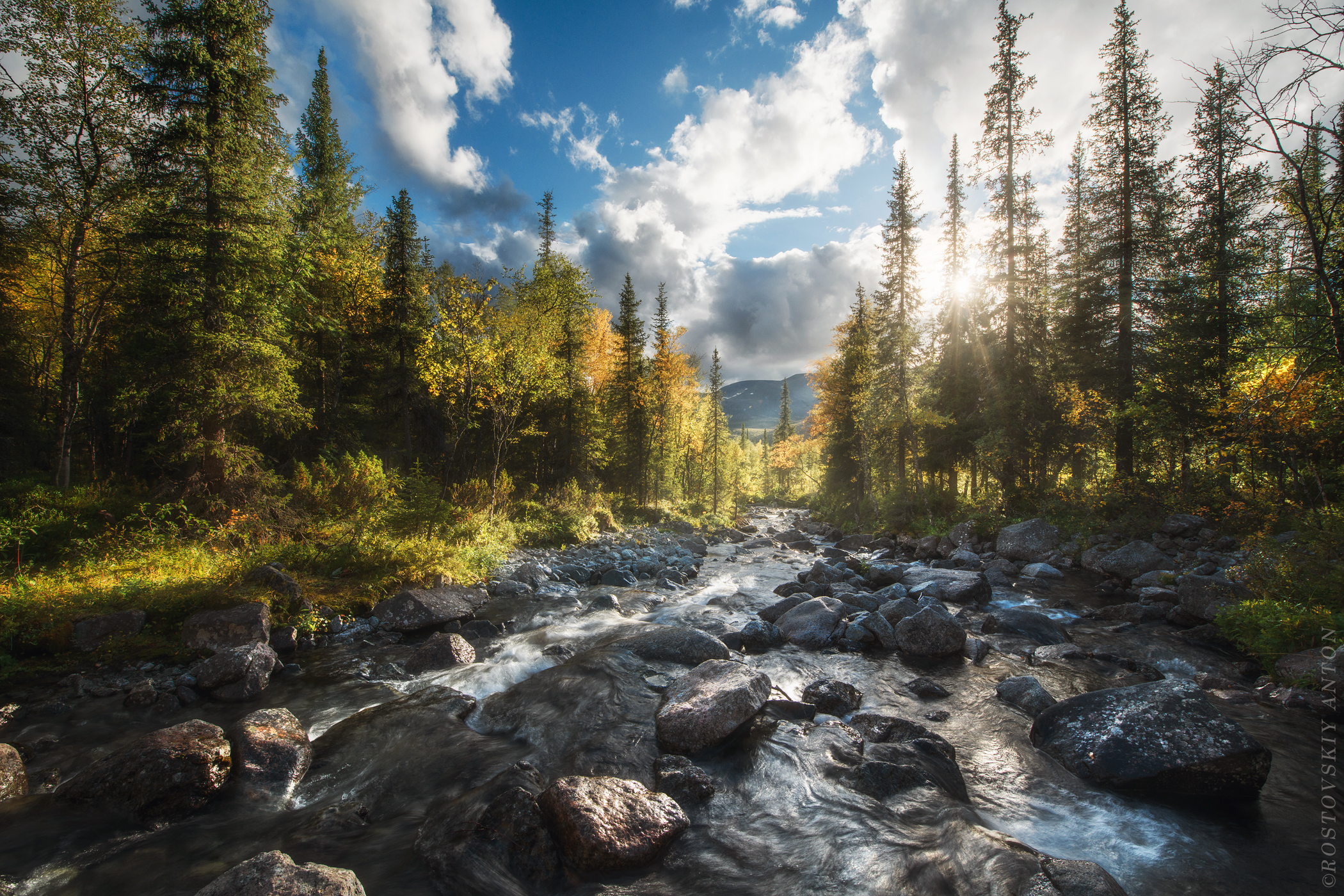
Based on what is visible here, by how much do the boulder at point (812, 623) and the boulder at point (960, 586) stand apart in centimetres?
376

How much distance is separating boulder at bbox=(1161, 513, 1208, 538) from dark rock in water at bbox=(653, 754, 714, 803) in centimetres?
1729

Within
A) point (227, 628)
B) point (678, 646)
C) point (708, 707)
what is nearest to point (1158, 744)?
point (708, 707)

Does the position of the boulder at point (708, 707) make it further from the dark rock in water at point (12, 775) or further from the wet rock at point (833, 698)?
the dark rock in water at point (12, 775)

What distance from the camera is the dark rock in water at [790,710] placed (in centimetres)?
620

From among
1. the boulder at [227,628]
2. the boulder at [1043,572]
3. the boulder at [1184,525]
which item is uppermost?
the boulder at [1184,525]

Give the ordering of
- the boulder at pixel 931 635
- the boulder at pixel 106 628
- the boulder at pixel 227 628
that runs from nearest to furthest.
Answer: the boulder at pixel 106 628 < the boulder at pixel 227 628 < the boulder at pixel 931 635

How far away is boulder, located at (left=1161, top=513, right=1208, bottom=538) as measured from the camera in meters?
13.8

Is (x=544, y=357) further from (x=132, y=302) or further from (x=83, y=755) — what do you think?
(x=83, y=755)

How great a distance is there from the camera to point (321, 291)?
21.4m

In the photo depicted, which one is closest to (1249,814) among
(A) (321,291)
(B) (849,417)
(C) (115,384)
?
(C) (115,384)

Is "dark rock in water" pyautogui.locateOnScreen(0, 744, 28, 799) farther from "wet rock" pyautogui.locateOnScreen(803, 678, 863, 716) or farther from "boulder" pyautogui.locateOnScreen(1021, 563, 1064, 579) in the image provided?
"boulder" pyautogui.locateOnScreen(1021, 563, 1064, 579)

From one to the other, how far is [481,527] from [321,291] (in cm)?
1503

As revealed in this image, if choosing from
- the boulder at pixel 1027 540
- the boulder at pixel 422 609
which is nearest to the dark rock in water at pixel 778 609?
the boulder at pixel 422 609

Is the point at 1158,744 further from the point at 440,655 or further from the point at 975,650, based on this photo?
the point at 440,655
